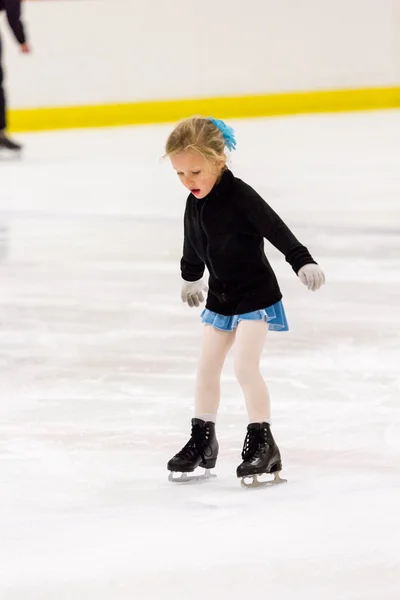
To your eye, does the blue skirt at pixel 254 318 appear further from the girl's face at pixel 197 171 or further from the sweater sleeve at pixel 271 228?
the girl's face at pixel 197 171

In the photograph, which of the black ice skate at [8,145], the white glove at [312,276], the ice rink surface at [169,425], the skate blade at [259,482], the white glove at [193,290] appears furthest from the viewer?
the black ice skate at [8,145]

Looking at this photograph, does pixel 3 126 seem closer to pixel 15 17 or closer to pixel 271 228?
pixel 15 17

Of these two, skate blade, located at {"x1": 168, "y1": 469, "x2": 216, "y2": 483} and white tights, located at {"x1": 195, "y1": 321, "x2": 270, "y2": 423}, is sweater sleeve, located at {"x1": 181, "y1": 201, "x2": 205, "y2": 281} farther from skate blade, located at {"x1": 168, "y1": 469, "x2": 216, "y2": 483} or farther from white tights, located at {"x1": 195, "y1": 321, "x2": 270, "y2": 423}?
skate blade, located at {"x1": 168, "y1": 469, "x2": 216, "y2": 483}

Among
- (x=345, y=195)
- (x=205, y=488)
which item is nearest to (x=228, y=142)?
(x=205, y=488)

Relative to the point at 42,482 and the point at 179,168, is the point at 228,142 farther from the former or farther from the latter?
the point at 42,482

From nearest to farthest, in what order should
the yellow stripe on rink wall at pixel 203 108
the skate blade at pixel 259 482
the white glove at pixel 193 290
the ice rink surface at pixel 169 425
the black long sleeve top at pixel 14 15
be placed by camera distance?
1. the ice rink surface at pixel 169 425
2. the skate blade at pixel 259 482
3. the white glove at pixel 193 290
4. the black long sleeve top at pixel 14 15
5. the yellow stripe on rink wall at pixel 203 108

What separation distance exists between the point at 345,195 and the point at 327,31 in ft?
17.8

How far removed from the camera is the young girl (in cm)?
213

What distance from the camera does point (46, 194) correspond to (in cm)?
692

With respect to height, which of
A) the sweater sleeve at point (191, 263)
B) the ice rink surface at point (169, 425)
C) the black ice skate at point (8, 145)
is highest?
the sweater sleeve at point (191, 263)

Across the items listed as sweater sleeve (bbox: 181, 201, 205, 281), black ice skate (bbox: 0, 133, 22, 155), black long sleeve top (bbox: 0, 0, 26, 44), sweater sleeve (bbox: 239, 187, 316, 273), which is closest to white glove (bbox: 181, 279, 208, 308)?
sweater sleeve (bbox: 181, 201, 205, 281)

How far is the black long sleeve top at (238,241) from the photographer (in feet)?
6.99

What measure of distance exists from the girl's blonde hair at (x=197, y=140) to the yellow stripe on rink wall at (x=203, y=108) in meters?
8.84

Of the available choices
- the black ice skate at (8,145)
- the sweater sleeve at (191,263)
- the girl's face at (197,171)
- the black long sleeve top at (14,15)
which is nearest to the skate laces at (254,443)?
the sweater sleeve at (191,263)
